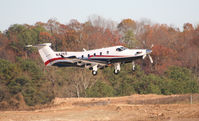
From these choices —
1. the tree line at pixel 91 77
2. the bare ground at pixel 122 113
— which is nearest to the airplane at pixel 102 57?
the bare ground at pixel 122 113

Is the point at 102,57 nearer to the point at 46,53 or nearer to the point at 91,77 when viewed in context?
the point at 46,53

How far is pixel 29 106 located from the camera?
5962 cm

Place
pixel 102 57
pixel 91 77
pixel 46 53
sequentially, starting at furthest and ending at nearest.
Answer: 1. pixel 91 77
2. pixel 46 53
3. pixel 102 57

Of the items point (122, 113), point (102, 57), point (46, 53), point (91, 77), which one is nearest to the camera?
point (122, 113)

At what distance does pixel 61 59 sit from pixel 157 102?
14.5 m

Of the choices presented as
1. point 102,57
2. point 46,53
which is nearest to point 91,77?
point 46,53

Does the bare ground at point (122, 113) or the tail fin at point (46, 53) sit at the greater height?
the tail fin at point (46, 53)

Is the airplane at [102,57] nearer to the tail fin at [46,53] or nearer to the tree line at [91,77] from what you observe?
the tail fin at [46,53]

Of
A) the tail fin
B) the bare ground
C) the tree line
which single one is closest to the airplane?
the tail fin

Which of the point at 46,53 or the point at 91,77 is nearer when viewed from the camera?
the point at 46,53

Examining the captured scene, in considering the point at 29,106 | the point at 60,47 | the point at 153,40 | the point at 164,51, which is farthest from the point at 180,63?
the point at 29,106

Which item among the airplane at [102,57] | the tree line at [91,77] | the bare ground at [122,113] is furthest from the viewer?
the tree line at [91,77]

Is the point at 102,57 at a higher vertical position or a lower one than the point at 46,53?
lower

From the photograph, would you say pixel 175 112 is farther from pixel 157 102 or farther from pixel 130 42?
pixel 130 42
